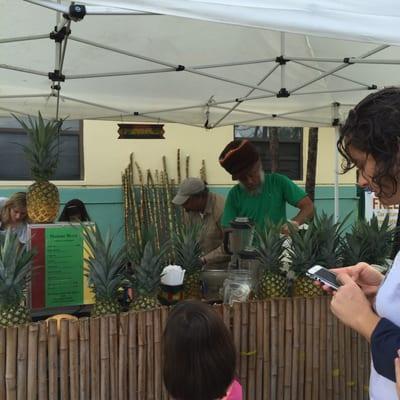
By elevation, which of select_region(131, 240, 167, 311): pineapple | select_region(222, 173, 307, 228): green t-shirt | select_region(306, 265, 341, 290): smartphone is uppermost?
select_region(222, 173, 307, 228): green t-shirt

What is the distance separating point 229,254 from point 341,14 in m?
2.08

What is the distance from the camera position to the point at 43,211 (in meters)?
2.98

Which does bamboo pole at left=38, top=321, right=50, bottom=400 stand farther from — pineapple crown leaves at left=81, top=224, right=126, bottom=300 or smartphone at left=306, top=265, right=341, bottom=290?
smartphone at left=306, top=265, right=341, bottom=290

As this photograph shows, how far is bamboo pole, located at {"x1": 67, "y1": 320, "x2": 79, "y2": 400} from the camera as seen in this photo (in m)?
2.24

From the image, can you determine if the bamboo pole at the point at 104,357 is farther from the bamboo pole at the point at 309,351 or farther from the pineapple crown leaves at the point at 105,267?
the bamboo pole at the point at 309,351

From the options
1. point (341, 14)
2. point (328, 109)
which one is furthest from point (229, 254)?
point (328, 109)

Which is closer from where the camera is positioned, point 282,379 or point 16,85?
point 282,379

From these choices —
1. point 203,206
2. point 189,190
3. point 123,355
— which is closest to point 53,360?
point 123,355

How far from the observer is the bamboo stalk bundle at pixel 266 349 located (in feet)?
8.82

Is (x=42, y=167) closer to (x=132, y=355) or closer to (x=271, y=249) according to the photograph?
(x=132, y=355)

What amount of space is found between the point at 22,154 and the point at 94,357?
5.95 metres

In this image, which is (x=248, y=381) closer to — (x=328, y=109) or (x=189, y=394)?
(x=189, y=394)

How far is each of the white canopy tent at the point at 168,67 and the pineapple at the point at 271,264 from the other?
1166mm

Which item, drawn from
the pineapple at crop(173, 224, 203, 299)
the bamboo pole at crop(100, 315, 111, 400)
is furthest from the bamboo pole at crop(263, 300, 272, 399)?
the bamboo pole at crop(100, 315, 111, 400)
